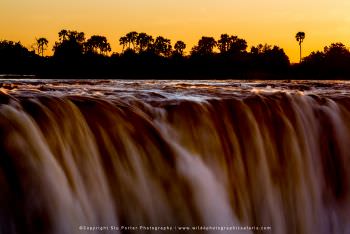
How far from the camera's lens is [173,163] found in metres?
5.22

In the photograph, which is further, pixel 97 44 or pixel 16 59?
pixel 97 44

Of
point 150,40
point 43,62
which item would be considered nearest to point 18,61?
point 43,62

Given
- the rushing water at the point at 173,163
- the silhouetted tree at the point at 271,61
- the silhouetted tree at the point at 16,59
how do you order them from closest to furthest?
the rushing water at the point at 173,163, the silhouetted tree at the point at 16,59, the silhouetted tree at the point at 271,61

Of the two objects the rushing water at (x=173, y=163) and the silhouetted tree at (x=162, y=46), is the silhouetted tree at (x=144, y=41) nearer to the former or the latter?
the silhouetted tree at (x=162, y=46)

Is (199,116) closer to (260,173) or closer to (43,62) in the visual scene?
(260,173)

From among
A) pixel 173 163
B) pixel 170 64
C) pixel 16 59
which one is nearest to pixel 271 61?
pixel 170 64

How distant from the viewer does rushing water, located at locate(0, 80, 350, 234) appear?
424cm

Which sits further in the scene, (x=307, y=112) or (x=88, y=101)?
(x=307, y=112)

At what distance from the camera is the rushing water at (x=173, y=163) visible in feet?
13.9

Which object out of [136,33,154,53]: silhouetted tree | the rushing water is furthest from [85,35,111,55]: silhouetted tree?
the rushing water

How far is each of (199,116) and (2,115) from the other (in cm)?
214

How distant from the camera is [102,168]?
4.82 meters

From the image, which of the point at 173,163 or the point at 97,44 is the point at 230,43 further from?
the point at 173,163

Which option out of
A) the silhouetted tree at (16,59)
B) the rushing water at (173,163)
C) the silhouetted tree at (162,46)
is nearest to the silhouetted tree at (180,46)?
the silhouetted tree at (162,46)
